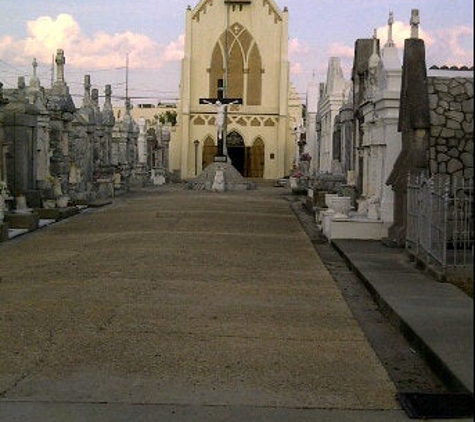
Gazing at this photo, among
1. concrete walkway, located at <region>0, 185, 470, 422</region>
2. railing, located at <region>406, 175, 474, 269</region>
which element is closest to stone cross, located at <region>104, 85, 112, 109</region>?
concrete walkway, located at <region>0, 185, 470, 422</region>

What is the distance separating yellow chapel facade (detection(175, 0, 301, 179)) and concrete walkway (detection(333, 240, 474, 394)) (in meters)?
41.4

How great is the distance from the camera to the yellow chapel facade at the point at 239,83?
53938 millimetres

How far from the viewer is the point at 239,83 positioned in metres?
54.4

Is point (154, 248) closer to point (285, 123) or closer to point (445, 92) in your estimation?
point (445, 92)

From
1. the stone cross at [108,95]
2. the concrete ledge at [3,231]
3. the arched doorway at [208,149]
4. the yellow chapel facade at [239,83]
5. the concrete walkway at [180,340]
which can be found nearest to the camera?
the concrete walkway at [180,340]

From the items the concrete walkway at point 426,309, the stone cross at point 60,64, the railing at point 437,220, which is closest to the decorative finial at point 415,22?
the railing at point 437,220

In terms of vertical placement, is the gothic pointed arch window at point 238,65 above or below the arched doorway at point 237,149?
above

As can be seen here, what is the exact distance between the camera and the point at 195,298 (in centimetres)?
928

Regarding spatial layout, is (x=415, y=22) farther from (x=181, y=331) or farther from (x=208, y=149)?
(x=208, y=149)

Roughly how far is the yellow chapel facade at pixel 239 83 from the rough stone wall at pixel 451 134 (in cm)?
4037

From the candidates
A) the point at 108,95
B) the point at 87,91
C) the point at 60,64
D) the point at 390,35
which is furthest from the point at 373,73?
the point at 108,95

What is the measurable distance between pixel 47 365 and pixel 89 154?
24761 millimetres

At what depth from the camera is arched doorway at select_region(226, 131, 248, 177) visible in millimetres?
54219

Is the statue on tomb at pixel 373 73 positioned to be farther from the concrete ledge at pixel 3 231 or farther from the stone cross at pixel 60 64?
the stone cross at pixel 60 64
